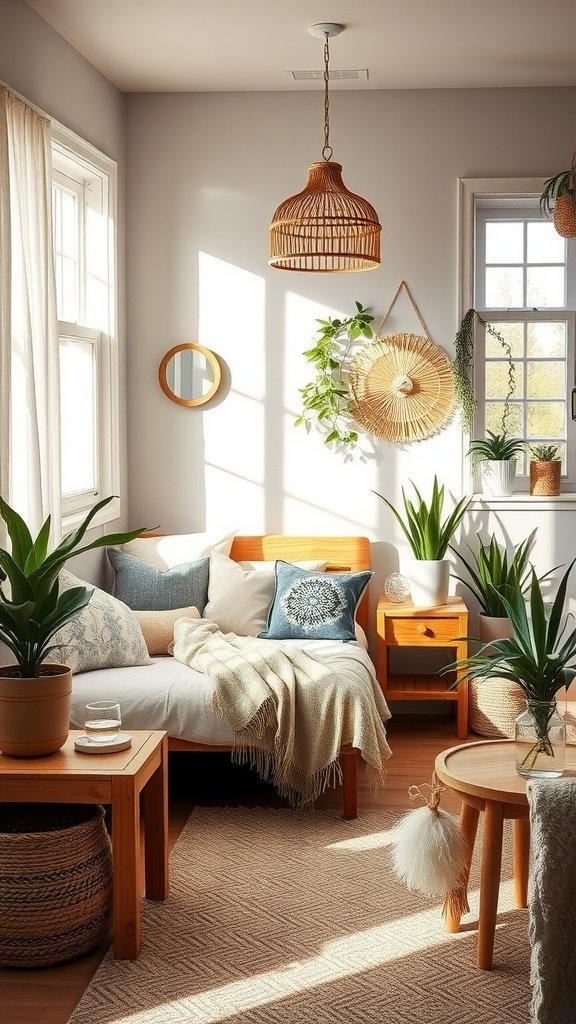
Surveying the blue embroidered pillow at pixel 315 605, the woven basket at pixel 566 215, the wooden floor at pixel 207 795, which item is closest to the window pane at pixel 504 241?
the woven basket at pixel 566 215

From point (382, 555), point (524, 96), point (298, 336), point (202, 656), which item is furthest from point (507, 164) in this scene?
point (202, 656)

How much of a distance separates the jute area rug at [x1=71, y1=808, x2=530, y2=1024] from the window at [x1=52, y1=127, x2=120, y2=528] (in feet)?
5.80

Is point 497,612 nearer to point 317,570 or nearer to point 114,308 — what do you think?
point 317,570

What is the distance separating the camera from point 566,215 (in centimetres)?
472

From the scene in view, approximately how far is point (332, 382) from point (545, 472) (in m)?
1.09

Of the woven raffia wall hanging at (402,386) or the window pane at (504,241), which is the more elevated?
the window pane at (504,241)

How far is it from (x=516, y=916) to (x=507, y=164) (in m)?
3.44

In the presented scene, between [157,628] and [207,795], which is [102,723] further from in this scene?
[157,628]

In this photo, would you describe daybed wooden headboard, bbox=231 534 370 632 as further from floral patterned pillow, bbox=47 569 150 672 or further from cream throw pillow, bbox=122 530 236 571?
floral patterned pillow, bbox=47 569 150 672

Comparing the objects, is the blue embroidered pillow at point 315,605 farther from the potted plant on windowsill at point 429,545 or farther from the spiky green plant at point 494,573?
the spiky green plant at point 494,573

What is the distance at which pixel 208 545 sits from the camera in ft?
16.3

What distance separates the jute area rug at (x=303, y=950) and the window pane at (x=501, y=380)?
7.87ft

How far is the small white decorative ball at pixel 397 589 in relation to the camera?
16.1ft

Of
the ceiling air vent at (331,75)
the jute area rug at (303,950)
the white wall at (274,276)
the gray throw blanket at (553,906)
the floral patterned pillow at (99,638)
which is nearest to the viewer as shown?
the gray throw blanket at (553,906)
